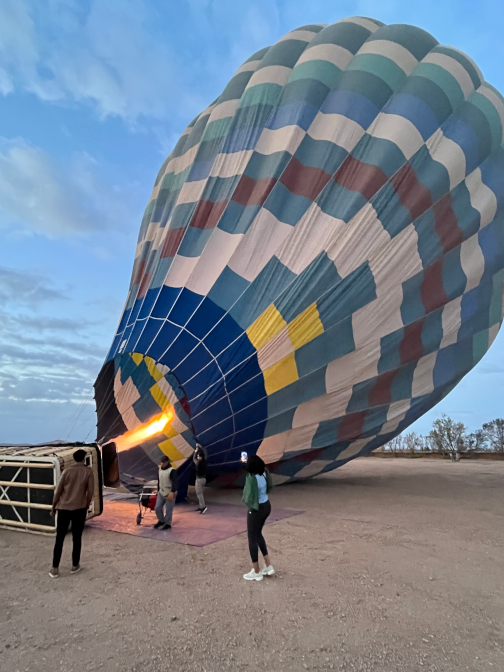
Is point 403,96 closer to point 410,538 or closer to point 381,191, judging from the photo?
point 381,191

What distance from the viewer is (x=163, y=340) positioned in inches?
250

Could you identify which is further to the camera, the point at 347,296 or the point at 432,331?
the point at 432,331

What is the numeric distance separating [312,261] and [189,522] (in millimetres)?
3901

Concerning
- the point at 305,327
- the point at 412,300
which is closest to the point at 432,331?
the point at 412,300

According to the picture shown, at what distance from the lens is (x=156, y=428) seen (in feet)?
21.1

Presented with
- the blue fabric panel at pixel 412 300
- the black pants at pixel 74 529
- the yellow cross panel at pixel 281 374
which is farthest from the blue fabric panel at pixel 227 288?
the black pants at pixel 74 529

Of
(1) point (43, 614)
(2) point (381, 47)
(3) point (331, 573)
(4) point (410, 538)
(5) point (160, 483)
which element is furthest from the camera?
(2) point (381, 47)

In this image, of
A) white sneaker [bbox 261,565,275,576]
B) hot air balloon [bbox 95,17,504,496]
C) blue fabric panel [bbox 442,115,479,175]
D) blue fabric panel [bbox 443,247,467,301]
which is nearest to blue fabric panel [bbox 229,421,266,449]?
hot air balloon [bbox 95,17,504,496]

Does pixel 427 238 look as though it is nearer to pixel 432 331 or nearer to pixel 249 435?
pixel 432 331

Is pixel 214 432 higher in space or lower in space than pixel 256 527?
higher

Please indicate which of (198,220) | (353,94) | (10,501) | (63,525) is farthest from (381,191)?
(10,501)

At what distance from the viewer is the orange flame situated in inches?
251

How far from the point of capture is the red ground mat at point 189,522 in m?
5.10

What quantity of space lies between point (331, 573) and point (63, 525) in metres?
2.43
